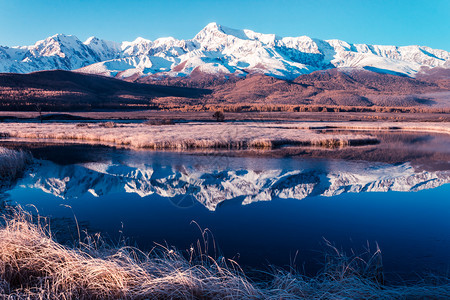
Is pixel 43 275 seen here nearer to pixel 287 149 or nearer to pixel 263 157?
pixel 263 157

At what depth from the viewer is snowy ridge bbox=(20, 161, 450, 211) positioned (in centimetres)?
1683

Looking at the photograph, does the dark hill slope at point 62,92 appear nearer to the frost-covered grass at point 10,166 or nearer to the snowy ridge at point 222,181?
the frost-covered grass at point 10,166

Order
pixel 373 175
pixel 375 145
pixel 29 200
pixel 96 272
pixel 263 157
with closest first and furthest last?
1. pixel 96 272
2. pixel 29 200
3. pixel 373 175
4. pixel 263 157
5. pixel 375 145

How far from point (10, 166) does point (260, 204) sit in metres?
14.3

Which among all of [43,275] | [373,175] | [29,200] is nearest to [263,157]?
[373,175]

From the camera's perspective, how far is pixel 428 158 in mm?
29094

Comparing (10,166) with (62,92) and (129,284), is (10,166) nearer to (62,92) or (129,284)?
(129,284)

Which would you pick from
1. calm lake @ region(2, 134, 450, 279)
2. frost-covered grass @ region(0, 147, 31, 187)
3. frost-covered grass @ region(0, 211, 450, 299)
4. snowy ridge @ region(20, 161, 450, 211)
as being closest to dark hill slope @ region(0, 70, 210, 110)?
frost-covered grass @ region(0, 147, 31, 187)

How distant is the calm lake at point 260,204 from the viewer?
33.2 feet

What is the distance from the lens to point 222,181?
19.4 metres

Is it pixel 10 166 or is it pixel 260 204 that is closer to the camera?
pixel 260 204

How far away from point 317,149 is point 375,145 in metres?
7.45

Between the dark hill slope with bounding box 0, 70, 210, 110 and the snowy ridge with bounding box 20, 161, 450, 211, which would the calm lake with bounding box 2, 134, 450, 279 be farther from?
the dark hill slope with bounding box 0, 70, 210, 110

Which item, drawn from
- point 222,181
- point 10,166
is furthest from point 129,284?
point 10,166
